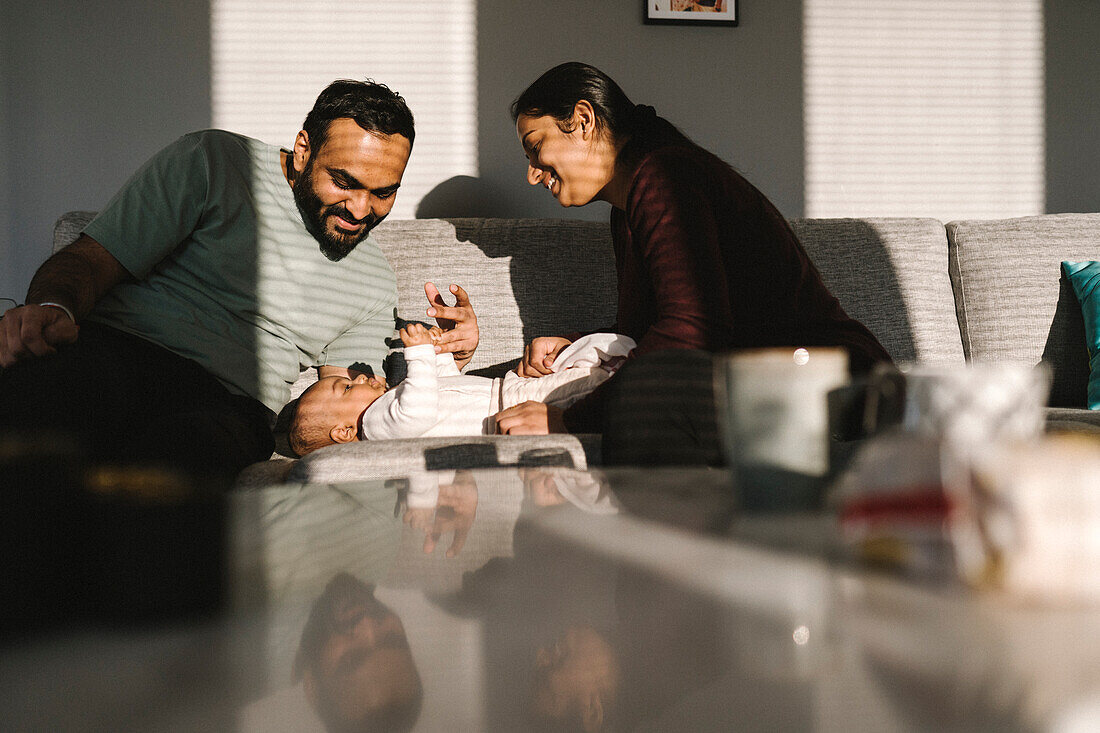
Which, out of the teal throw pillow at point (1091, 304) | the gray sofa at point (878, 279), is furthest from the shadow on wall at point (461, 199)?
the teal throw pillow at point (1091, 304)

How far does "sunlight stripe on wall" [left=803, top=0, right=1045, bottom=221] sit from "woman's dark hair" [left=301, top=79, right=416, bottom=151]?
1.34 metres

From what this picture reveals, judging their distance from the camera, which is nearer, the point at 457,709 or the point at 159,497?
the point at 457,709

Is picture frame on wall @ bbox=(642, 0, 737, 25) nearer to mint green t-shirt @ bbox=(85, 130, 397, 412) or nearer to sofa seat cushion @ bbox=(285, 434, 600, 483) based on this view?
mint green t-shirt @ bbox=(85, 130, 397, 412)

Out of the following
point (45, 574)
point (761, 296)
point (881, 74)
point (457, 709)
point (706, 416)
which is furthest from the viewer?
point (881, 74)

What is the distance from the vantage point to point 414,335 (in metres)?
1.64

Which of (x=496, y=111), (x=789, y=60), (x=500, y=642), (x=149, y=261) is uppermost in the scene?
(x=789, y=60)

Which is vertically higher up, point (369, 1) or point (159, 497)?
point (369, 1)

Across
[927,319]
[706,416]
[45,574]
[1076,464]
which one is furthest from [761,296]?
[45,574]

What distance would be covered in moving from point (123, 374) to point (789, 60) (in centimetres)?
203

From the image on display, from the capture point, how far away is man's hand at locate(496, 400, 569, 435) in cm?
135

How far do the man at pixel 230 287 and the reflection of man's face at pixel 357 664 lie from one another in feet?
2.78

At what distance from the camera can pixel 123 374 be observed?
1271mm

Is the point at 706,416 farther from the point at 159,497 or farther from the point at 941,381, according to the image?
the point at 159,497

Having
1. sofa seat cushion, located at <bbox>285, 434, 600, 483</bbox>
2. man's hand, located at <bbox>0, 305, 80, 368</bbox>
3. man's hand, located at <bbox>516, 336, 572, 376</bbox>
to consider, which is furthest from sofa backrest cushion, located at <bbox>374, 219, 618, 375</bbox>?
man's hand, located at <bbox>0, 305, 80, 368</bbox>
